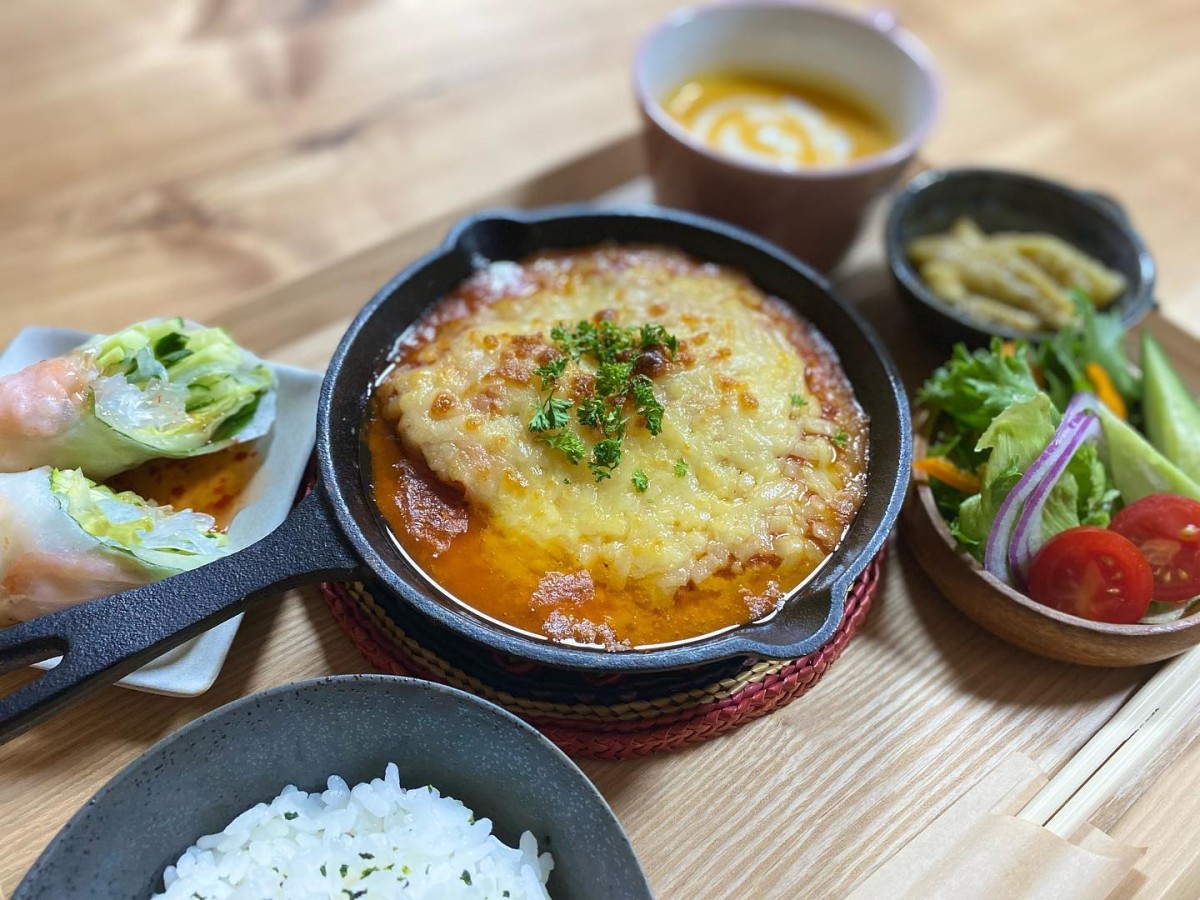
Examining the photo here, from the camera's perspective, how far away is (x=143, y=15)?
3818mm

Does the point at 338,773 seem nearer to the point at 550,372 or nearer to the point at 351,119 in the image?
the point at 550,372

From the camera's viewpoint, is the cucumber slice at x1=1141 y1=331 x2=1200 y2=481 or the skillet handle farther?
the cucumber slice at x1=1141 y1=331 x2=1200 y2=481

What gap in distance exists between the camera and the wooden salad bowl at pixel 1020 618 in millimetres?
2004

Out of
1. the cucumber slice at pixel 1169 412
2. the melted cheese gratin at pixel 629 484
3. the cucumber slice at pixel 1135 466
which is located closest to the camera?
the melted cheese gratin at pixel 629 484

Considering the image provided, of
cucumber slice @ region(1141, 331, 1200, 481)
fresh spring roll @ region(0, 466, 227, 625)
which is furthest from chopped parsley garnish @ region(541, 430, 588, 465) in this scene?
cucumber slice @ region(1141, 331, 1200, 481)

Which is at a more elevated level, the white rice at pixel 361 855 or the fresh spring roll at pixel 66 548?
the fresh spring roll at pixel 66 548

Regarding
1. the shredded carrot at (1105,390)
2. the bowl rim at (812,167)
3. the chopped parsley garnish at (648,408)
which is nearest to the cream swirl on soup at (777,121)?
the bowl rim at (812,167)

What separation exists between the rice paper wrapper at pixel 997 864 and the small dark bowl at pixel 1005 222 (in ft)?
4.47

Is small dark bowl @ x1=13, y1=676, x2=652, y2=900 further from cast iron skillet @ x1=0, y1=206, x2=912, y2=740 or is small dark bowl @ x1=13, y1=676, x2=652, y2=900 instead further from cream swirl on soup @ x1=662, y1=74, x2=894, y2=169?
cream swirl on soup @ x1=662, y1=74, x2=894, y2=169

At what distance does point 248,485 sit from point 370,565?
1.92 ft

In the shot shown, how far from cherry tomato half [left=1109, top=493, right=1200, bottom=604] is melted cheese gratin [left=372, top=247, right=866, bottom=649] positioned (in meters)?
0.63

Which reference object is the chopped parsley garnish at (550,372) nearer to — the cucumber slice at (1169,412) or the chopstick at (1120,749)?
the chopstick at (1120,749)

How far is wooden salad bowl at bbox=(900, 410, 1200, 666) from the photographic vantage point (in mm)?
2004

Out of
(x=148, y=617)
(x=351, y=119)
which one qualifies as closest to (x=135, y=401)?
(x=148, y=617)
